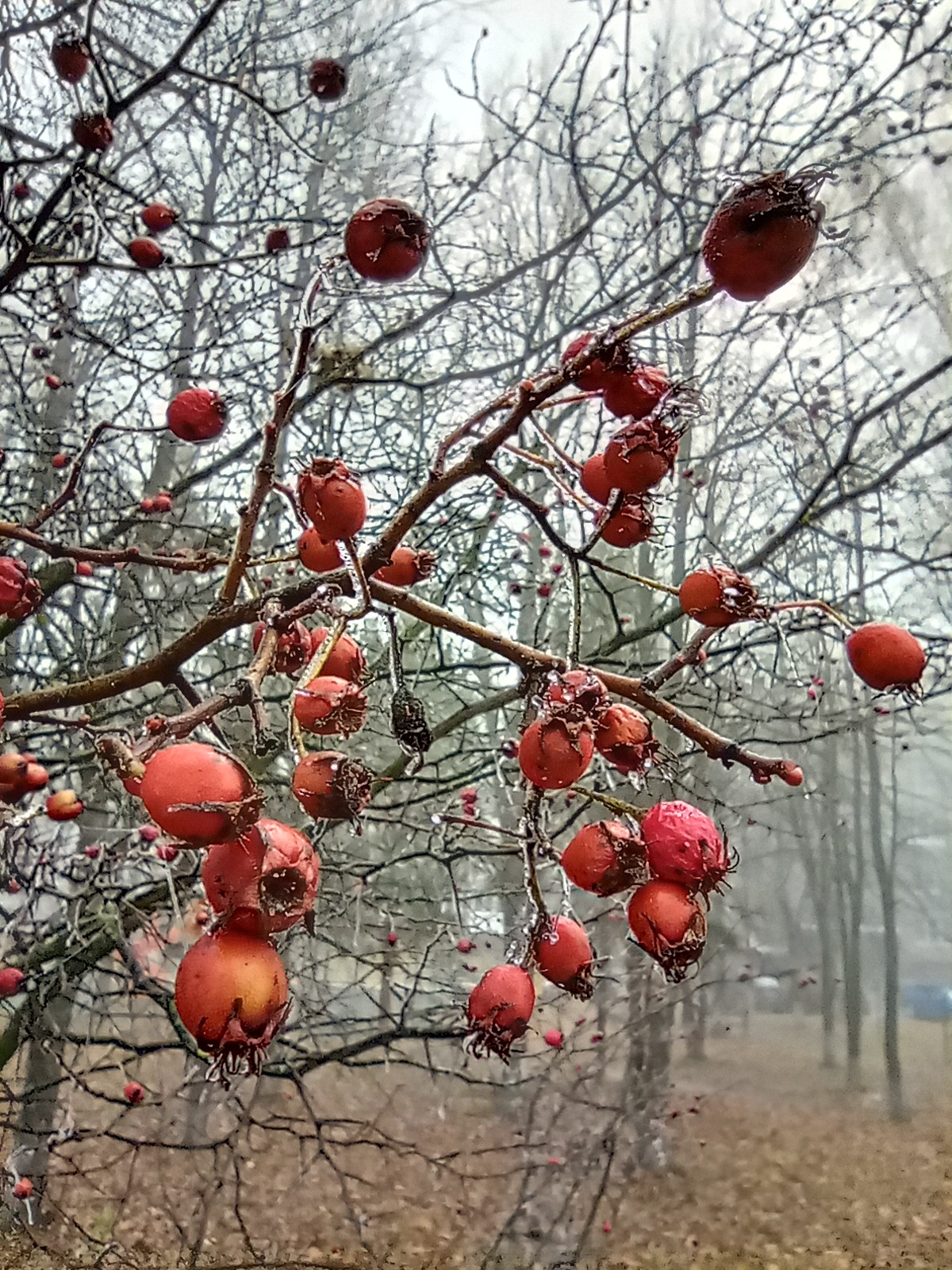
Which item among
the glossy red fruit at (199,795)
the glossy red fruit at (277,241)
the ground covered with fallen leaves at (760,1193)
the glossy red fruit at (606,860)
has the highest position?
the glossy red fruit at (277,241)

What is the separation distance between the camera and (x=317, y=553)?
0.60 metres

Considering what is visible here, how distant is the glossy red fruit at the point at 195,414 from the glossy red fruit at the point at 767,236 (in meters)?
0.42

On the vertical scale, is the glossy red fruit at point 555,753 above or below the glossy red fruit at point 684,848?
above

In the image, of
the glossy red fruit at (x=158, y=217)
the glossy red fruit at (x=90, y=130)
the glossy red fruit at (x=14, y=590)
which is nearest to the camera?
the glossy red fruit at (x=14, y=590)

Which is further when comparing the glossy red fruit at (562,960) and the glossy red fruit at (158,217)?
the glossy red fruit at (158,217)

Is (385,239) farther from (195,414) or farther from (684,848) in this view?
(684,848)

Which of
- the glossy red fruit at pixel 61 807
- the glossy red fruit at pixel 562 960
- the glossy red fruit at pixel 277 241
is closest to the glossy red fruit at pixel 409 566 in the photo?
the glossy red fruit at pixel 562 960

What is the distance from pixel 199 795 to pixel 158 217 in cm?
117

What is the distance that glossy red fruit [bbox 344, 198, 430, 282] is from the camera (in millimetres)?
477

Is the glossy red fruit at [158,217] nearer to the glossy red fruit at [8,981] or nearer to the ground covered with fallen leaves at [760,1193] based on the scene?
the glossy red fruit at [8,981]

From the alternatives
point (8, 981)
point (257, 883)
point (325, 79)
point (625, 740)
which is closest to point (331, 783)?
point (257, 883)

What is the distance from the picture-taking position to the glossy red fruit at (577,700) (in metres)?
0.44

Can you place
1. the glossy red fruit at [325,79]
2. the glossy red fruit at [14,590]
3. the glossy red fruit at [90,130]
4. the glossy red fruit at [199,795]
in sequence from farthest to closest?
1. the glossy red fruit at [325,79]
2. the glossy red fruit at [90,130]
3. the glossy red fruit at [14,590]
4. the glossy red fruit at [199,795]

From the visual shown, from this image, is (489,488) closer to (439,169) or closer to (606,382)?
(439,169)
